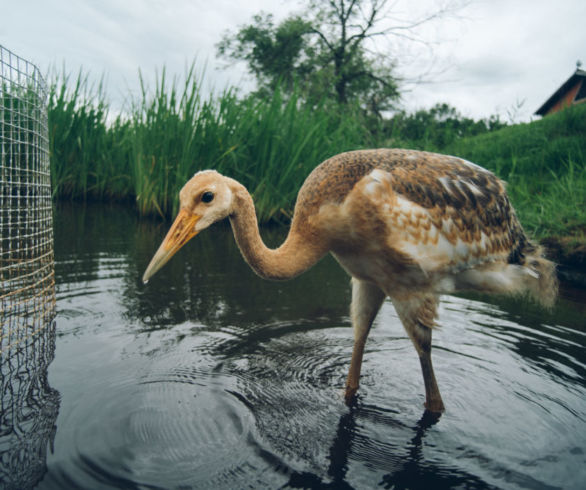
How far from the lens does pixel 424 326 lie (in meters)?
2.74

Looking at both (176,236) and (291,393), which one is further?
(291,393)

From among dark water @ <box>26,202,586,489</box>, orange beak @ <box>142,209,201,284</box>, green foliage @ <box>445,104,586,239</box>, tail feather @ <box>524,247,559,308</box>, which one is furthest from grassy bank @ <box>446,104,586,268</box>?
orange beak @ <box>142,209,201,284</box>

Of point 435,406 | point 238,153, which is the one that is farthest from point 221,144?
point 435,406

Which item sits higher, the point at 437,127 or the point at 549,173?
the point at 437,127

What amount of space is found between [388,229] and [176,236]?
3.79 ft

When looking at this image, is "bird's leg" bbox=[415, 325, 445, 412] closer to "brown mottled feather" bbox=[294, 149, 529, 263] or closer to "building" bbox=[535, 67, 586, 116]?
"brown mottled feather" bbox=[294, 149, 529, 263]

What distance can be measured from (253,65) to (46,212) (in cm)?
2775

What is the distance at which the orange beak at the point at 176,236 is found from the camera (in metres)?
2.47

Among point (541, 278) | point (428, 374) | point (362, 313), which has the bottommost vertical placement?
point (428, 374)

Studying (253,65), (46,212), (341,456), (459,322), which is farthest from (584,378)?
(253,65)

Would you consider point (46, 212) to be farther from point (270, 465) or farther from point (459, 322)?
point (459, 322)

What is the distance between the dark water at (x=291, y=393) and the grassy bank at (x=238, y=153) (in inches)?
108

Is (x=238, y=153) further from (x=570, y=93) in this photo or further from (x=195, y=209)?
(x=570, y=93)

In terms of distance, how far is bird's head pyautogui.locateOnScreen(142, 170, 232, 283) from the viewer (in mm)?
2492
